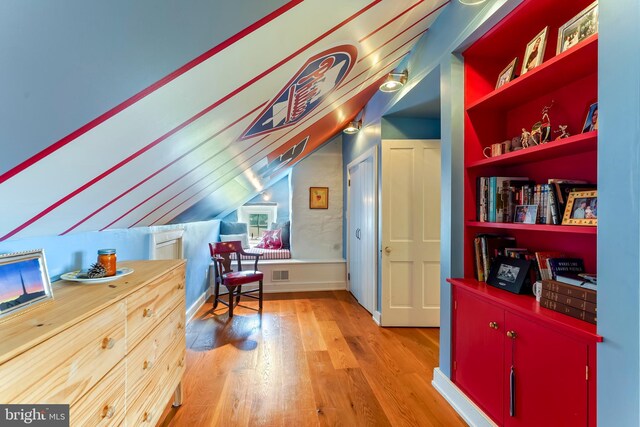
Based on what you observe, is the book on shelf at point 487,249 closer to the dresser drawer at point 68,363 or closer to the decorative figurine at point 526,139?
the decorative figurine at point 526,139

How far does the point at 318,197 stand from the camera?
14.9 feet

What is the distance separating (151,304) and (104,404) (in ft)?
1.40

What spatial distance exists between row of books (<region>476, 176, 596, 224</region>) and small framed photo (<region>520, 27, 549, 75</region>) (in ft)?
1.88

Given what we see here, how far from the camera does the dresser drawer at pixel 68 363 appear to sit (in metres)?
0.62

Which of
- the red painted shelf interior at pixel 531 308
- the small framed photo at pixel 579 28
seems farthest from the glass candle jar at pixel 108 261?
the small framed photo at pixel 579 28

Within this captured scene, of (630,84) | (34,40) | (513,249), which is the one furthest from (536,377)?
(34,40)

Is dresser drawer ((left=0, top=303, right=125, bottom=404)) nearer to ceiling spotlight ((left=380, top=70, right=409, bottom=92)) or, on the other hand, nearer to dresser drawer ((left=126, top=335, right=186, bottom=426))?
dresser drawer ((left=126, top=335, right=186, bottom=426))

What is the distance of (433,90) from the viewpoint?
7.39 ft

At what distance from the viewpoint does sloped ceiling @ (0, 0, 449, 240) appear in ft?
2.71

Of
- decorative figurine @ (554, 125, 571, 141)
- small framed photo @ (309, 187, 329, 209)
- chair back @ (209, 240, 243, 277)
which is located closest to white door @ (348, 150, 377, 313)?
small framed photo @ (309, 187, 329, 209)

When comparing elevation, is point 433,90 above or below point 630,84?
above

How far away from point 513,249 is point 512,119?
2.66ft

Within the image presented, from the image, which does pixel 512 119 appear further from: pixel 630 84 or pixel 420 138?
pixel 420 138

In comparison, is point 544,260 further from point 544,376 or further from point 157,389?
point 157,389
